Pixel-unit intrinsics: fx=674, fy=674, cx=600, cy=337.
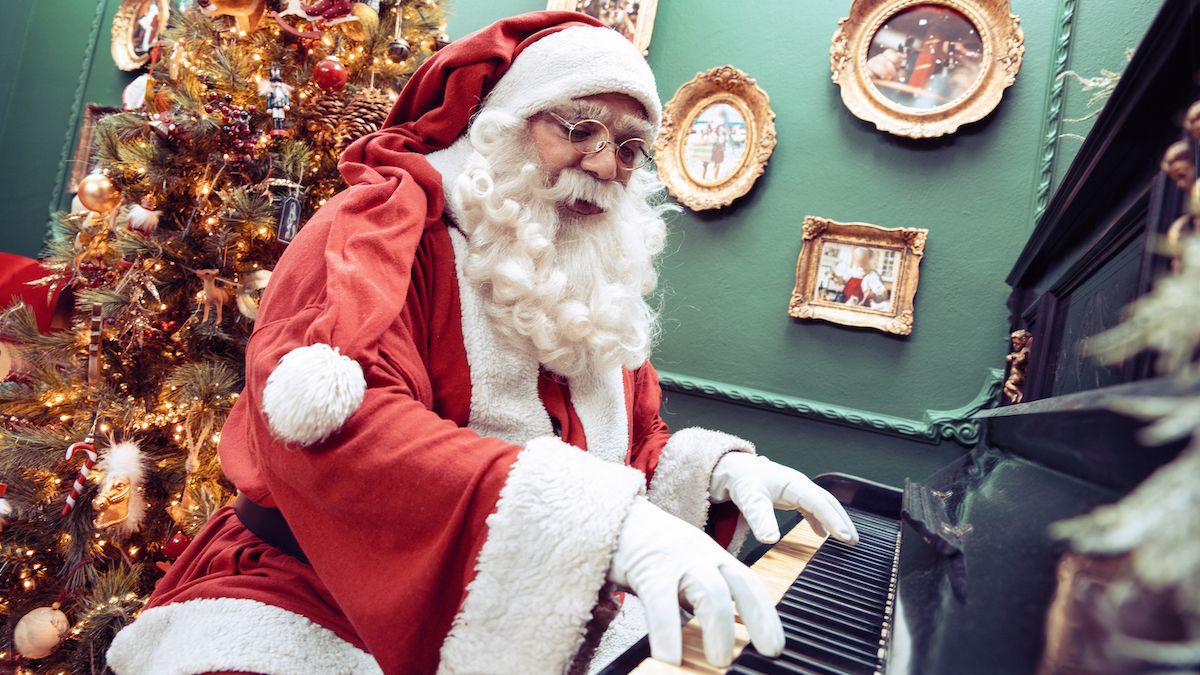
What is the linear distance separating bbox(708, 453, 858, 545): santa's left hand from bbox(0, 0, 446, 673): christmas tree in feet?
5.45

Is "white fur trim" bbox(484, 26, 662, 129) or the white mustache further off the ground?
"white fur trim" bbox(484, 26, 662, 129)

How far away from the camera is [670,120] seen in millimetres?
3043

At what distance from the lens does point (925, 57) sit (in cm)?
262

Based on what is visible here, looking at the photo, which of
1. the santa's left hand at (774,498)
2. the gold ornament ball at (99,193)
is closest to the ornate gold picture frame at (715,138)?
the santa's left hand at (774,498)

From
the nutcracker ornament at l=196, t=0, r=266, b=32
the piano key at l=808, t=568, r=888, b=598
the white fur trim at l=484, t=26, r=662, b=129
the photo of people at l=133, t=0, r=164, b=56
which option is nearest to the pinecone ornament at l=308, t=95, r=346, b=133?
the nutcracker ornament at l=196, t=0, r=266, b=32

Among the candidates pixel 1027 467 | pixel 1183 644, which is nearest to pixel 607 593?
pixel 1183 644

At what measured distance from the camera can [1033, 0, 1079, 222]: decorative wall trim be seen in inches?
96.0

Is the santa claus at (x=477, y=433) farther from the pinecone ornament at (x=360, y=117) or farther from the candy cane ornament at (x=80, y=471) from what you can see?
the candy cane ornament at (x=80, y=471)

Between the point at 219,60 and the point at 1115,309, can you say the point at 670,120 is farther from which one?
the point at 1115,309

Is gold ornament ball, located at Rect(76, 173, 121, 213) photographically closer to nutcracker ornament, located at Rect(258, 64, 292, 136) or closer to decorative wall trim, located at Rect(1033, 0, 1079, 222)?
nutcracker ornament, located at Rect(258, 64, 292, 136)

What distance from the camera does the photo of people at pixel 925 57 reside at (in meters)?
2.56

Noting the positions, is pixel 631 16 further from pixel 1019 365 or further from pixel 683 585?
pixel 683 585

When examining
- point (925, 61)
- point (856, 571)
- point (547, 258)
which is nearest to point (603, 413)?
point (547, 258)

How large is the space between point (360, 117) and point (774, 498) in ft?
6.30
